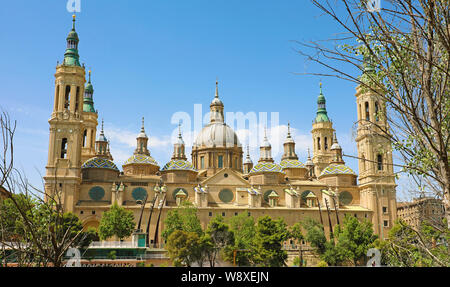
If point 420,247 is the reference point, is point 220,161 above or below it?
above

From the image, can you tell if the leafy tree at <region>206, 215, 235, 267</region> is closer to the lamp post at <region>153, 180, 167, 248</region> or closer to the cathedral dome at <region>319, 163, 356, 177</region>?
the lamp post at <region>153, 180, 167, 248</region>

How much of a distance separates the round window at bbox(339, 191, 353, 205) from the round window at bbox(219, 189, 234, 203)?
14.4 metres

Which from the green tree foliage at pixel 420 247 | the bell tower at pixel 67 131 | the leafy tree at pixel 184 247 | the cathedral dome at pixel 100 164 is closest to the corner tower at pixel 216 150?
the cathedral dome at pixel 100 164

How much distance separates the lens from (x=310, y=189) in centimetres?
5497

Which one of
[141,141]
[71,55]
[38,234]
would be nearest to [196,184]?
[141,141]

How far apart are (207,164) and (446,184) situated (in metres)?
53.7

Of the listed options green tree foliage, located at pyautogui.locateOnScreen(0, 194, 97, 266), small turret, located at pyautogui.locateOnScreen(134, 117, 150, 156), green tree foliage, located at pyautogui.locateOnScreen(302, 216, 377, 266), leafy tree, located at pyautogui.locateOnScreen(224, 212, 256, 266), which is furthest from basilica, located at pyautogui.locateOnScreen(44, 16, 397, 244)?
green tree foliage, located at pyautogui.locateOnScreen(0, 194, 97, 266)

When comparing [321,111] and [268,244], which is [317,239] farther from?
[321,111]

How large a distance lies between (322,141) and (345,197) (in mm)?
15472

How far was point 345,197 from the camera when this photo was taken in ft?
180

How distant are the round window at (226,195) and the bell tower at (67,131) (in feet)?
55.2

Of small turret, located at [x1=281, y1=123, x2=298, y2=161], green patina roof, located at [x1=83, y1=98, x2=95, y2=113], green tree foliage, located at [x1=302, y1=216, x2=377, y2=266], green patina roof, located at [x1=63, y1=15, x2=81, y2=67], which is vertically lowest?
green tree foliage, located at [x1=302, y1=216, x2=377, y2=266]

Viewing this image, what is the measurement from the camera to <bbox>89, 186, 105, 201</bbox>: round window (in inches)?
1970

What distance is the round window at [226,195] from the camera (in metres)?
52.1
